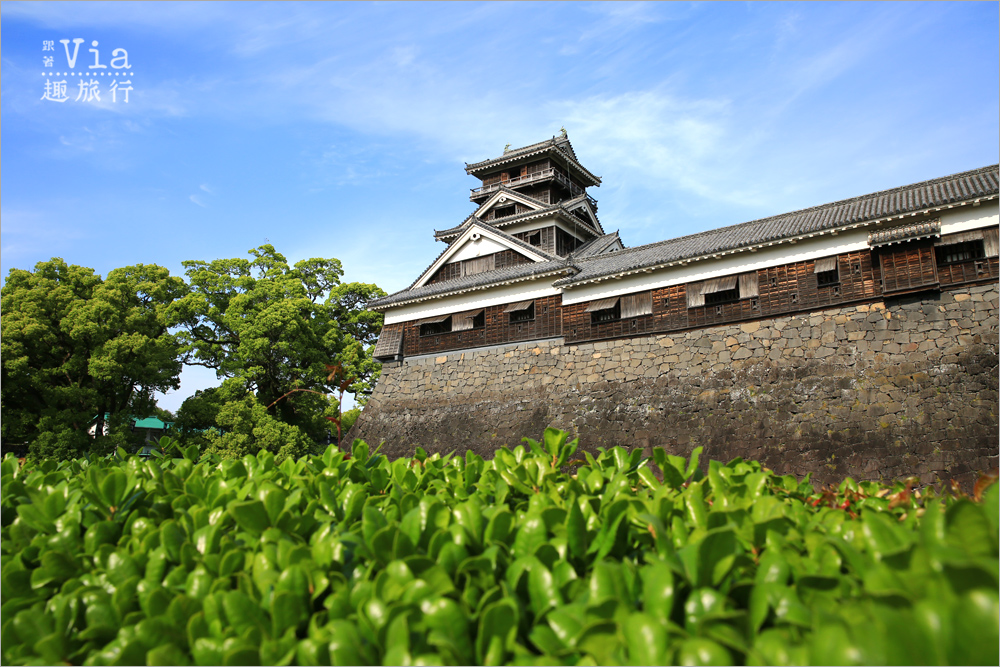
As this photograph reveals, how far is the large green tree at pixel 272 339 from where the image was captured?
26516mm

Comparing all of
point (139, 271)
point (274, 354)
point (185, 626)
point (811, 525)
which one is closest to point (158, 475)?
point (185, 626)

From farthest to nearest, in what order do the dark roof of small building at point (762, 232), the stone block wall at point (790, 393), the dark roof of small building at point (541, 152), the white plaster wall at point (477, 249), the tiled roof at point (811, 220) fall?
the dark roof of small building at point (541, 152), the white plaster wall at point (477, 249), the dark roof of small building at point (762, 232), the tiled roof at point (811, 220), the stone block wall at point (790, 393)

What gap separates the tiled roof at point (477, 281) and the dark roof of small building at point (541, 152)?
27.9ft

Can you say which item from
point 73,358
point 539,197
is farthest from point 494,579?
point 539,197

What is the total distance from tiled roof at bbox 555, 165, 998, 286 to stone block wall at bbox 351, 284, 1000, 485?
2.16 meters

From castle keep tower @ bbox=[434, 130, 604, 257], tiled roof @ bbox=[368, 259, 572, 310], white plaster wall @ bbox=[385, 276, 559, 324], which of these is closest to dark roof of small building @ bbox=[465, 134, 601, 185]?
castle keep tower @ bbox=[434, 130, 604, 257]

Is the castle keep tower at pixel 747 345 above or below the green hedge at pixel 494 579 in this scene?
above

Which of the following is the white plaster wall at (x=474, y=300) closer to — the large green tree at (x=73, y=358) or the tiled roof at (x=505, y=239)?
the tiled roof at (x=505, y=239)

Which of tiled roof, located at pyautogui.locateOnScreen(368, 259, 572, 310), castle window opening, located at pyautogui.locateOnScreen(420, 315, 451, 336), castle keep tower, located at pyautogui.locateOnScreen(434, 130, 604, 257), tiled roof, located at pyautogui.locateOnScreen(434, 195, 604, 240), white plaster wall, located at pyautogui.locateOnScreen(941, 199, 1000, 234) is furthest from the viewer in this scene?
castle keep tower, located at pyautogui.locateOnScreen(434, 130, 604, 257)

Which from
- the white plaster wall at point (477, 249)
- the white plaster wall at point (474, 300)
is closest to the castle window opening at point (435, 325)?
the white plaster wall at point (474, 300)

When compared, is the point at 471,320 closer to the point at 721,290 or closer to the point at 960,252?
the point at 721,290

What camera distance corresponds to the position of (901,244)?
553 inches

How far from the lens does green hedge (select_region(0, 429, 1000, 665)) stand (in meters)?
1.29

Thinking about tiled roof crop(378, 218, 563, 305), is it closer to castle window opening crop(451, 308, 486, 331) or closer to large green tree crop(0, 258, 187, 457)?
castle window opening crop(451, 308, 486, 331)
